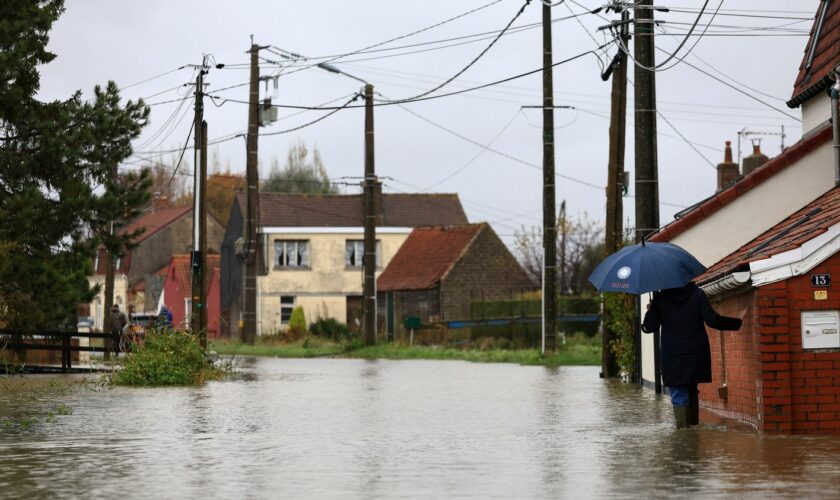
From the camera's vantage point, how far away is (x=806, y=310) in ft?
48.0

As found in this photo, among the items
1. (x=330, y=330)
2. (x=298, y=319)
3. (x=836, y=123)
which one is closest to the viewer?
(x=836, y=123)

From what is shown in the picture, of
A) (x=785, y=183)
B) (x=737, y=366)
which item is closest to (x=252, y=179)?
(x=785, y=183)

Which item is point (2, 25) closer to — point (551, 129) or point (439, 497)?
point (551, 129)

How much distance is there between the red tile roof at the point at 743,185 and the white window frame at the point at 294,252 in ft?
164

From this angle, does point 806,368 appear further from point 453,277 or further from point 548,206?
point 453,277

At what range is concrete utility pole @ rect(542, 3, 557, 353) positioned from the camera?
37531 mm

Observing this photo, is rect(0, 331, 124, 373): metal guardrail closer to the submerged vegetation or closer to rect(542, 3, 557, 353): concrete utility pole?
the submerged vegetation

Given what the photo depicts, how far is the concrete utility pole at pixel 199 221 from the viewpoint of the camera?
116 ft

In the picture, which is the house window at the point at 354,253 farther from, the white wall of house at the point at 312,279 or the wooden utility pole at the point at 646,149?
the wooden utility pole at the point at 646,149

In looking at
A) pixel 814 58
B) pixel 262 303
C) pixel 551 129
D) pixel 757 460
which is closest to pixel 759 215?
pixel 814 58

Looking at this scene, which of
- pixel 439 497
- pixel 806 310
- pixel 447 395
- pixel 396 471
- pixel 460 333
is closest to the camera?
pixel 439 497

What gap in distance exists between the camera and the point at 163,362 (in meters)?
27.3

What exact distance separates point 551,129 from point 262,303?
118 ft

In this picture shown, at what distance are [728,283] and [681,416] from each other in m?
1.58
